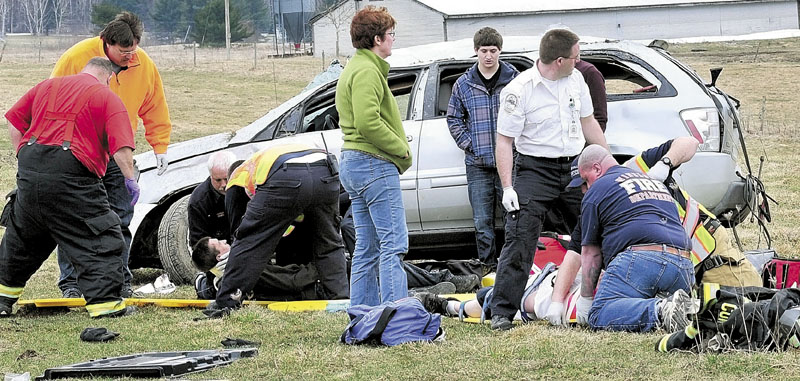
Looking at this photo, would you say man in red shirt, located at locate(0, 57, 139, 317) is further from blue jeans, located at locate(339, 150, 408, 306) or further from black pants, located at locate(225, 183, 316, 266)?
blue jeans, located at locate(339, 150, 408, 306)

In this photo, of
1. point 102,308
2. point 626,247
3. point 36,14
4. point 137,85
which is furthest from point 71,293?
point 36,14

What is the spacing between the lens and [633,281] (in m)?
5.72

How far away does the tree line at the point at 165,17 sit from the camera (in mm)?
61281

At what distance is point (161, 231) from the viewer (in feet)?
26.7

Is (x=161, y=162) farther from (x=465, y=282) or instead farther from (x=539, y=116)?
(x=539, y=116)

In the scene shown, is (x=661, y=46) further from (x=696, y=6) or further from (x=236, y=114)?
(x=696, y=6)

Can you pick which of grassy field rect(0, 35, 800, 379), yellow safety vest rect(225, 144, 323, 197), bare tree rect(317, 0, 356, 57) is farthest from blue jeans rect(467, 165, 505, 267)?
bare tree rect(317, 0, 356, 57)

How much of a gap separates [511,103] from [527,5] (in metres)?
50.1

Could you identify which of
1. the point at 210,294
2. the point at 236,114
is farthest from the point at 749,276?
the point at 236,114

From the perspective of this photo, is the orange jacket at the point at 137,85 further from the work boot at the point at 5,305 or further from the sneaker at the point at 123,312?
the work boot at the point at 5,305

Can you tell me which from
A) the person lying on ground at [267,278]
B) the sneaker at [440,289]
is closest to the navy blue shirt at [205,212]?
the person lying on ground at [267,278]

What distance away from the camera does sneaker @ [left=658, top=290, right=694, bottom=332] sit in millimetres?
5293

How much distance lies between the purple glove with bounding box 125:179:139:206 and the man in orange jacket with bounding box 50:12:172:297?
0.14 feet

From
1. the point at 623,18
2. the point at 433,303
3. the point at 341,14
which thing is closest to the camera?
the point at 433,303
